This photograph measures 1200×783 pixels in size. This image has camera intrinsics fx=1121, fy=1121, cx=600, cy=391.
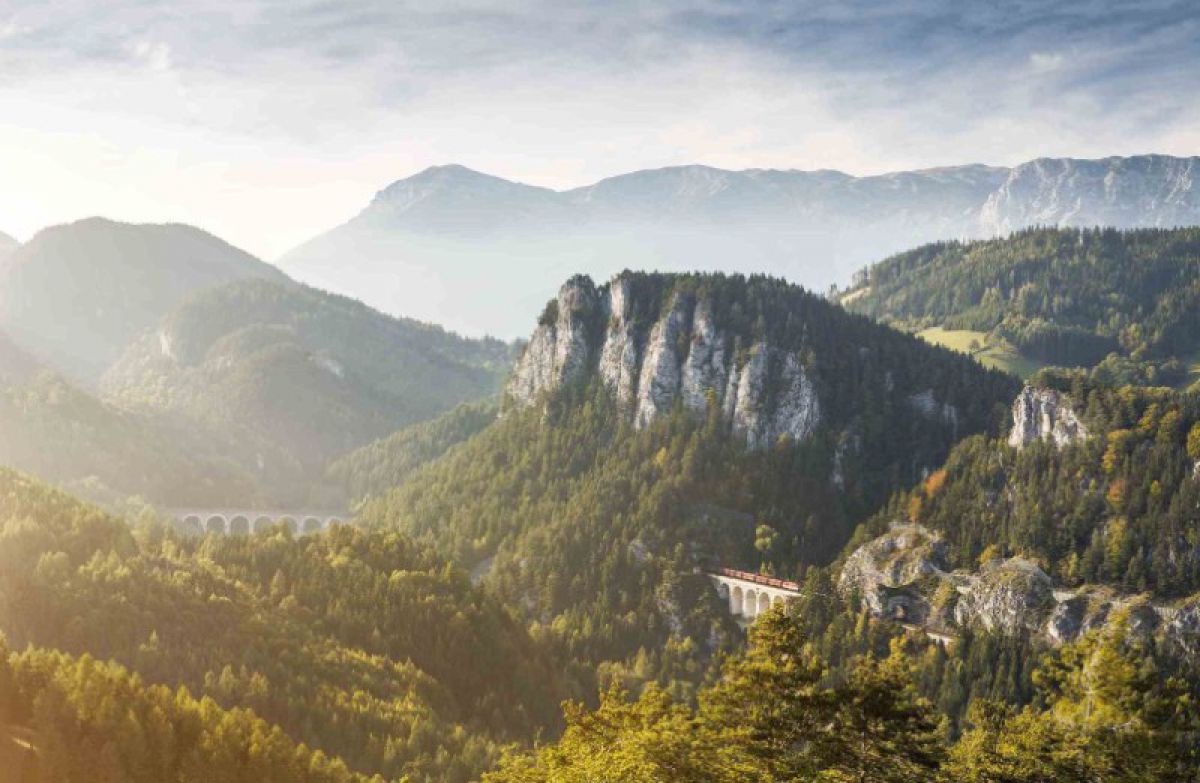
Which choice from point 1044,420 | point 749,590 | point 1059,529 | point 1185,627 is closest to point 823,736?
point 1185,627

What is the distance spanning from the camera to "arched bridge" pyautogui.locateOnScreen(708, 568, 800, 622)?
182m

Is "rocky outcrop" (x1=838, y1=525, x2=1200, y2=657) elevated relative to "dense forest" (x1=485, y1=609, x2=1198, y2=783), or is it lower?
lower

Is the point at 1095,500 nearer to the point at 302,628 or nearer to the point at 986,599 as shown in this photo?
the point at 986,599

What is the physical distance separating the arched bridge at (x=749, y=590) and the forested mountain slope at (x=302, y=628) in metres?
Answer: 42.2

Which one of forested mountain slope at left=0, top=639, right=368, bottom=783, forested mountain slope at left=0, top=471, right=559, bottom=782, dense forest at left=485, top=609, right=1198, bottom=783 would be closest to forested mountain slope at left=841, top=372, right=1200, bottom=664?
forested mountain slope at left=0, top=471, right=559, bottom=782

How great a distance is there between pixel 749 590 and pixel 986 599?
42.2 m

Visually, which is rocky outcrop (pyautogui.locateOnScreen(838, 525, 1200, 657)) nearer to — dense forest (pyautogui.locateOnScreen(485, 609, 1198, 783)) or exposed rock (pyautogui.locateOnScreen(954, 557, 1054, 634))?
exposed rock (pyautogui.locateOnScreen(954, 557, 1054, 634))

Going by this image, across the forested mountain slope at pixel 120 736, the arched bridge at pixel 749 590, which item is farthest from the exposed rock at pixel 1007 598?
the forested mountain slope at pixel 120 736

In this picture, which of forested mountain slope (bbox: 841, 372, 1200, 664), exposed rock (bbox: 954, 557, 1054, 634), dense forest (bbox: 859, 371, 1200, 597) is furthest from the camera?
exposed rock (bbox: 954, 557, 1054, 634)

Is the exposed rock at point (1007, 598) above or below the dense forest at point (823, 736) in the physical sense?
below

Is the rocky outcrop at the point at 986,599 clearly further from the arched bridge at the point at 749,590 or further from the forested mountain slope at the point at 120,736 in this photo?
the forested mountain slope at the point at 120,736

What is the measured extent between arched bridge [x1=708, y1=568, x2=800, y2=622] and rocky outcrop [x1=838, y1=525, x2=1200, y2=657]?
9.68 metres

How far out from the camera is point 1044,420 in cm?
17888

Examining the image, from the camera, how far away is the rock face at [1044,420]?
17350 cm
